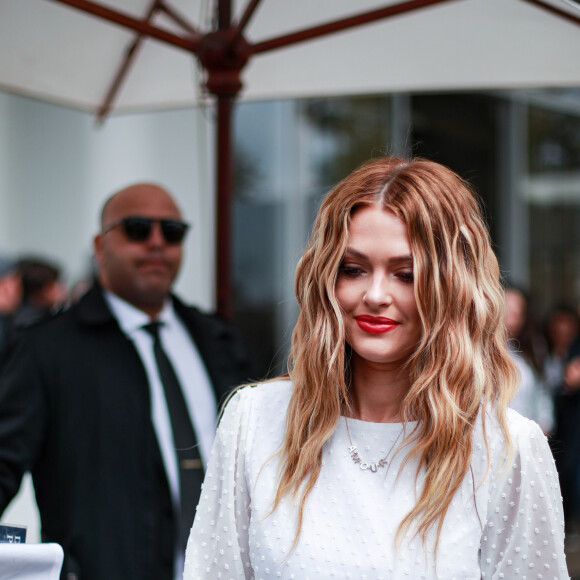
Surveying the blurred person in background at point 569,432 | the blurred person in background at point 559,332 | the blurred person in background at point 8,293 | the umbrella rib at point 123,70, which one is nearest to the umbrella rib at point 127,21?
the umbrella rib at point 123,70

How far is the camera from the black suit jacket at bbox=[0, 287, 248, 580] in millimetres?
2523

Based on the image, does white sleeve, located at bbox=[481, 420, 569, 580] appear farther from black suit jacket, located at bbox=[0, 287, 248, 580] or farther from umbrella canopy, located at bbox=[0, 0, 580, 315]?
umbrella canopy, located at bbox=[0, 0, 580, 315]

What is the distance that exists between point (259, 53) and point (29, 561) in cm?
176

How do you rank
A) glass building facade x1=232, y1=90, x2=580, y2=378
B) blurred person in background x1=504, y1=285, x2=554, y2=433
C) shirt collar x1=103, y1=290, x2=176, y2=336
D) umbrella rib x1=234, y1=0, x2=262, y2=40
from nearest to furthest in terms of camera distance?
umbrella rib x1=234, y1=0, x2=262, y2=40 → shirt collar x1=103, y1=290, x2=176, y2=336 → blurred person in background x1=504, y1=285, x2=554, y2=433 → glass building facade x1=232, y1=90, x2=580, y2=378

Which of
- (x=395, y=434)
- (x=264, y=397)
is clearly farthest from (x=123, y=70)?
(x=395, y=434)

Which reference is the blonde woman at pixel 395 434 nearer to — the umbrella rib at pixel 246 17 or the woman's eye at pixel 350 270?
the woman's eye at pixel 350 270

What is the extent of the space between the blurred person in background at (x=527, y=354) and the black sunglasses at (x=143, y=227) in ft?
7.45

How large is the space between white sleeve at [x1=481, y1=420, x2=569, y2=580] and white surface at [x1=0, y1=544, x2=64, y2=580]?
888 mm

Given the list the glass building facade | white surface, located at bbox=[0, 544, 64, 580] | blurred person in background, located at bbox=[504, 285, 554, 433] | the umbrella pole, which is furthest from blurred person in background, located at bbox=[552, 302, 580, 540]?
white surface, located at bbox=[0, 544, 64, 580]

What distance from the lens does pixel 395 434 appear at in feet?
5.89

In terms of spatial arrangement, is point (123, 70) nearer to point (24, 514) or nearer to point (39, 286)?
point (24, 514)

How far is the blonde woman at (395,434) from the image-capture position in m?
1.70

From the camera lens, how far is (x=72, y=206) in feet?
27.8

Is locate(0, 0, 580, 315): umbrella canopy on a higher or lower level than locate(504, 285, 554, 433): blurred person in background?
higher
